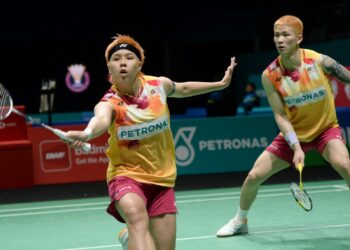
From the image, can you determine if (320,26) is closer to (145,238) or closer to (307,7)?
(307,7)

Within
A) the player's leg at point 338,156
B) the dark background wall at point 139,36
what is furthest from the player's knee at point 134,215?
the dark background wall at point 139,36

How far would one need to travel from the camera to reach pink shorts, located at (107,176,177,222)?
12.3 ft

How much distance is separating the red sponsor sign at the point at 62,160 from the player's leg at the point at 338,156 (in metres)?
4.22

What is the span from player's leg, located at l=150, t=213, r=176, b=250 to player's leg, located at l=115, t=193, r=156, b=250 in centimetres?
22

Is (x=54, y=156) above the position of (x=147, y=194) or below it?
below

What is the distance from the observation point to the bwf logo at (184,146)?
29.7 feet

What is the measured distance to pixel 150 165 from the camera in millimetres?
3852

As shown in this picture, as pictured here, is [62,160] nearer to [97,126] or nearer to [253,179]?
[253,179]

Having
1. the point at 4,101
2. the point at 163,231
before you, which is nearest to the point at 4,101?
the point at 4,101

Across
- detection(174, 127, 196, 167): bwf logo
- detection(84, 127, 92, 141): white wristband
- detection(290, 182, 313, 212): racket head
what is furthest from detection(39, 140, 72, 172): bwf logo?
detection(84, 127, 92, 141): white wristband

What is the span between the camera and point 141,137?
380 centimetres

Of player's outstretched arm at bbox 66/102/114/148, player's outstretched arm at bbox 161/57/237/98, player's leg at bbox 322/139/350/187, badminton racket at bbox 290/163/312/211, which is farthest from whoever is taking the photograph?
player's leg at bbox 322/139/350/187

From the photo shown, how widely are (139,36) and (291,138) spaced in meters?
14.5

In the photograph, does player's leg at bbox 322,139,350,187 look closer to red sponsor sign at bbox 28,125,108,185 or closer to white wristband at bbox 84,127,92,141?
white wristband at bbox 84,127,92,141
